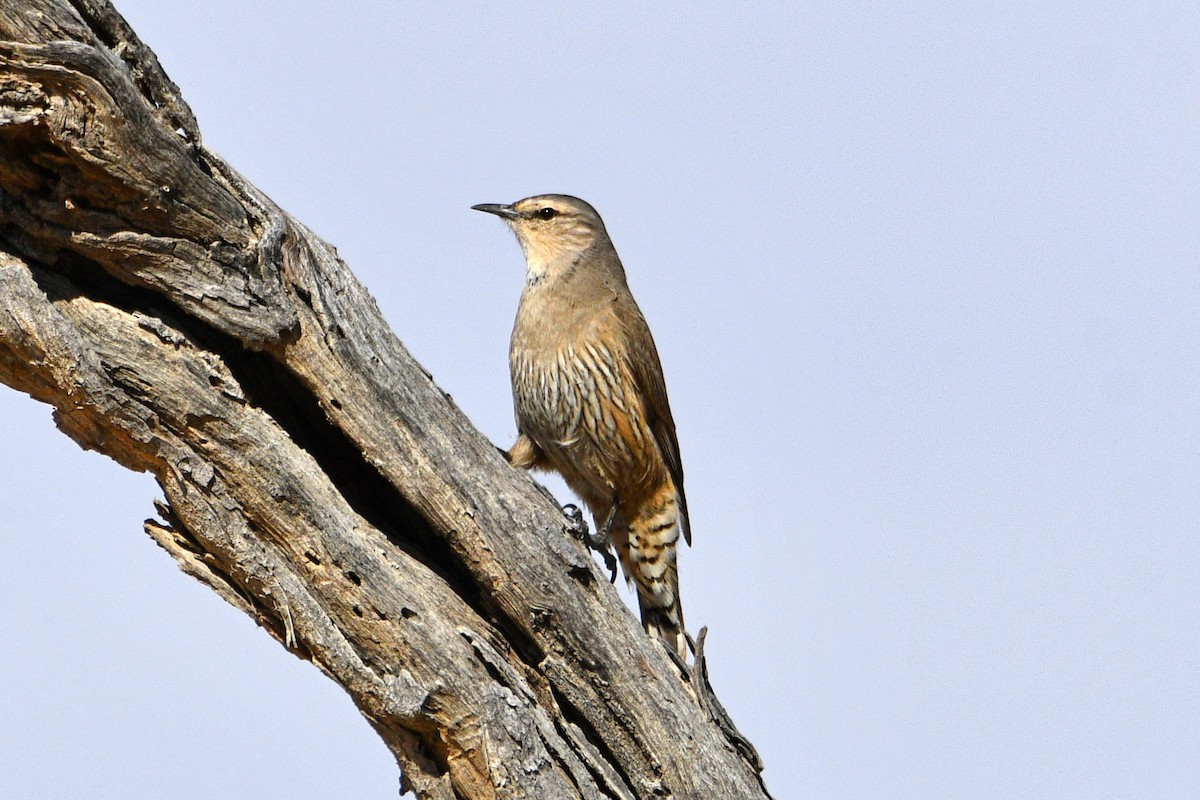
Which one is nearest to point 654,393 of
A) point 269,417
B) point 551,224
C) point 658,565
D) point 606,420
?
point 606,420

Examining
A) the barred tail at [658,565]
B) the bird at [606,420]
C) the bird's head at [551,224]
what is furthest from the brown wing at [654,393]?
the bird's head at [551,224]

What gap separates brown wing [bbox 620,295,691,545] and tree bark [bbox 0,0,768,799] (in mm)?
2176

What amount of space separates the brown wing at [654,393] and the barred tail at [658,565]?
12 centimetres

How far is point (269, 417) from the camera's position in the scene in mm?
4254

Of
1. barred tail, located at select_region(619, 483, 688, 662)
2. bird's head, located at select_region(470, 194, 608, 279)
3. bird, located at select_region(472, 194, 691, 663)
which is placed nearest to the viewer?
bird, located at select_region(472, 194, 691, 663)

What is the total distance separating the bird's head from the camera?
277 inches

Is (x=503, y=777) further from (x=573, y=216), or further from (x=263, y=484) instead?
(x=573, y=216)

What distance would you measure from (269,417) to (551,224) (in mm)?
3156

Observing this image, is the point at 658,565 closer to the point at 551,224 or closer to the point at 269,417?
the point at 551,224

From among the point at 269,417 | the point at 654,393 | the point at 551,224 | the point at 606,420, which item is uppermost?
the point at 551,224

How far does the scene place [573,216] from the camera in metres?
7.15

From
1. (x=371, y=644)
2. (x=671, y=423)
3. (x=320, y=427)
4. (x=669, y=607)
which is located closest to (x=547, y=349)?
(x=671, y=423)

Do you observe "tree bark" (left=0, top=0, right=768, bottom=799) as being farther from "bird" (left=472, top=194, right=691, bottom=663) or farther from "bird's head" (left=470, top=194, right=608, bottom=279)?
"bird's head" (left=470, top=194, right=608, bottom=279)

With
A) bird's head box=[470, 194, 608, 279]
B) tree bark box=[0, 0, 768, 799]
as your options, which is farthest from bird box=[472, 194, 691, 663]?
tree bark box=[0, 0, 768, 799]
